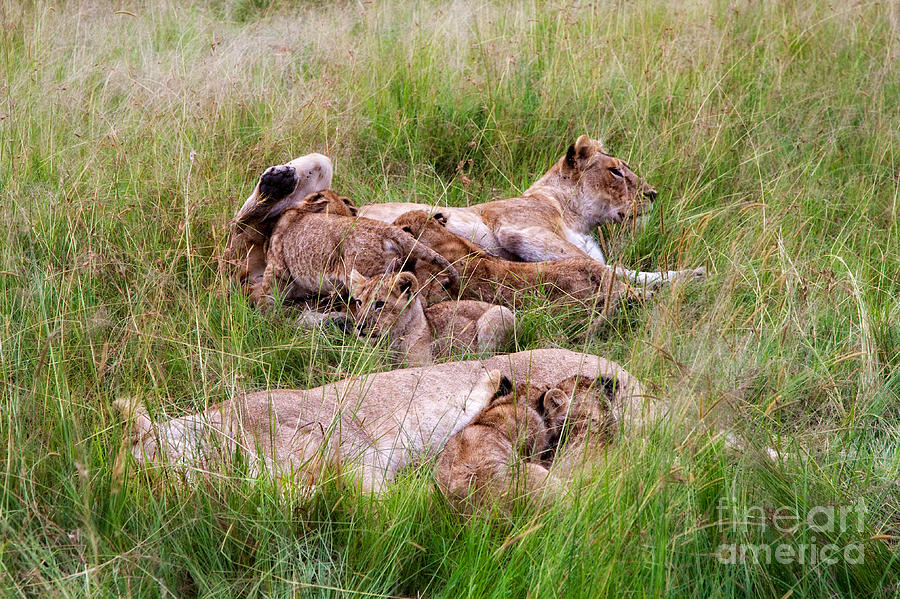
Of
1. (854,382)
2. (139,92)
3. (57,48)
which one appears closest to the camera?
(854,382)

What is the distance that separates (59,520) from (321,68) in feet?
18.3

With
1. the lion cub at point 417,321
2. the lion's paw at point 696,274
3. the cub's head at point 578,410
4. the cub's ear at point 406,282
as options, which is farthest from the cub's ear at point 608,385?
the cub's ear at point 406,282

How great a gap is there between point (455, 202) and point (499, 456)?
333 centimetres

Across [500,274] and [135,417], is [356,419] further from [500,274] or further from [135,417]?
[500,274]

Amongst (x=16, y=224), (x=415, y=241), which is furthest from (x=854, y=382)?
(x=16, y=224)

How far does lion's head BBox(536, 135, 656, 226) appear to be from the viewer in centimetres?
623

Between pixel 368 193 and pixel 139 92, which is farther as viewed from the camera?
pixel 139 92

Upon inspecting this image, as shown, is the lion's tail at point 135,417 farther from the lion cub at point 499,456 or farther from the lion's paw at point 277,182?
the lion's paw at point 277,182

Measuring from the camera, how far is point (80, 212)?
15.4 feet

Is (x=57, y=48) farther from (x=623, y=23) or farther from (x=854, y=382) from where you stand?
(x=854, y=382)

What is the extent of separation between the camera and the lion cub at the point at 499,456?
10.8 ft

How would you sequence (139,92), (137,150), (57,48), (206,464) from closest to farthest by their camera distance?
1. (206,464)
2. (137,150)
3. (139,92)
4. (57,48)

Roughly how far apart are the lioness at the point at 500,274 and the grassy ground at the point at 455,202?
0.24 m

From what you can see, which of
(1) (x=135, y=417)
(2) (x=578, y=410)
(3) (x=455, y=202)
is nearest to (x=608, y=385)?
(2) (x=578, y=410)
